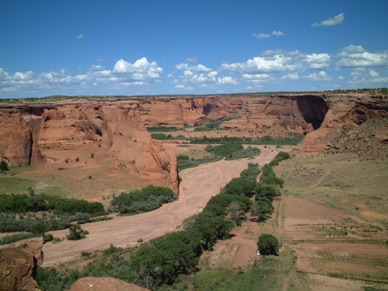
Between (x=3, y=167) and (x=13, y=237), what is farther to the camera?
(x=3, y=167)

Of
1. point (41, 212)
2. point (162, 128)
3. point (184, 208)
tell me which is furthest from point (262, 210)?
point (162, 128)

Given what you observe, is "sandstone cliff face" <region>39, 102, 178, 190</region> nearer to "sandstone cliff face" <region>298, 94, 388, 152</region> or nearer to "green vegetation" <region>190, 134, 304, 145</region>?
"sandstone cliff face" <region>298, 94, 388, 152</region>

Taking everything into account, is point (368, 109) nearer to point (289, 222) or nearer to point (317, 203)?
point (317, 203)

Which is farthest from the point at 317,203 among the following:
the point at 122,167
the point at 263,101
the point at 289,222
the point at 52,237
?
the point at 263,101

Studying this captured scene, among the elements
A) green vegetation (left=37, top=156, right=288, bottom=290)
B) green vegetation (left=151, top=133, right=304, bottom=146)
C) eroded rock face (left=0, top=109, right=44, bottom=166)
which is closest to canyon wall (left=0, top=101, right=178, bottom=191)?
eroded rock face (left=0, top=109, right=44, bottom=166)

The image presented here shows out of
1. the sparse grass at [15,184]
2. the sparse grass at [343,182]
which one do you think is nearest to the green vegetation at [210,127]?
the sparse grass at [343,182]

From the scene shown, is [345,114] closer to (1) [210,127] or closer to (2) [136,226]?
(2) [136,226]
